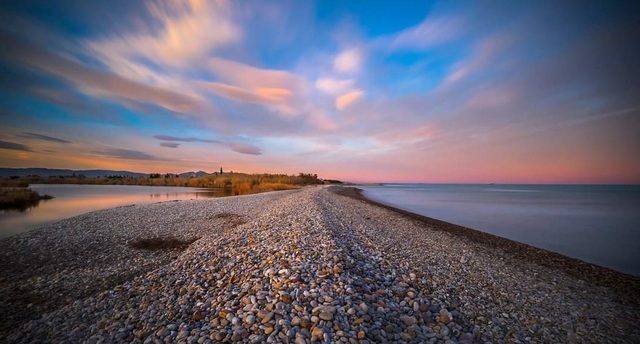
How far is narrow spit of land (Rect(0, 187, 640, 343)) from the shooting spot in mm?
3969

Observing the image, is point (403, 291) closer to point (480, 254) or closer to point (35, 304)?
point (480, 254)

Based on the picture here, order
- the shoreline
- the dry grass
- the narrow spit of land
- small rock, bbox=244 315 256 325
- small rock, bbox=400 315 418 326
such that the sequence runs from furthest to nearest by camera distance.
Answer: the dry grass, the shoreline, small rock, bbox=400 315 418 326, the narrow spit of land, small rock, bbox=244 315 256 325

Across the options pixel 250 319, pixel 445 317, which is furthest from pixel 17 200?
pixel 445 317

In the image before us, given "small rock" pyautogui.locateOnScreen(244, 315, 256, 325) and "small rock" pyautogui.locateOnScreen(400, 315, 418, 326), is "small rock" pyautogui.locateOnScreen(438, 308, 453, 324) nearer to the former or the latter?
"small rock" pyautogui.locateOnScreen(400, 315, 418, 326)

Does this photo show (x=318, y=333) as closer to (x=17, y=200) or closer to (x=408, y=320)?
(x=408, y=320)

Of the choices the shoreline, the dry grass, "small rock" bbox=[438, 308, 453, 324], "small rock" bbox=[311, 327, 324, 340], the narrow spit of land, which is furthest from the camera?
the dry grass

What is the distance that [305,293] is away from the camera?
4461mm

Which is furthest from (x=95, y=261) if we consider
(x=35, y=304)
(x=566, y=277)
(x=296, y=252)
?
(x=566, y=277)

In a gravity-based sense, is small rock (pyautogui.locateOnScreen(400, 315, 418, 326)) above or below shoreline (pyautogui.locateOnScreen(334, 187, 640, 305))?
above

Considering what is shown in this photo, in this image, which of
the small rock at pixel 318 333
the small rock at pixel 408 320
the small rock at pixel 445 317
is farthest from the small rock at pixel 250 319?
the small rock at pixel 445 317

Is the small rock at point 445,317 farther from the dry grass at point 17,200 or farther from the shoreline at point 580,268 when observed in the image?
the dry grass at point 17,200

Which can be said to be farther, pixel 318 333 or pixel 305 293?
pixel 305 293

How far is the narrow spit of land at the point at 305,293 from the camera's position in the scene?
3.97 m

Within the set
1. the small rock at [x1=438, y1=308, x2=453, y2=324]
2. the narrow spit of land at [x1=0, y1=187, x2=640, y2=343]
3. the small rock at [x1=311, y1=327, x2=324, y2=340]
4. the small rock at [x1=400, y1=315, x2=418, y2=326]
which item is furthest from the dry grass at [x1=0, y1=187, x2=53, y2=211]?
the small rock at [x1=438, y1=308, x2=453, y2=324]
